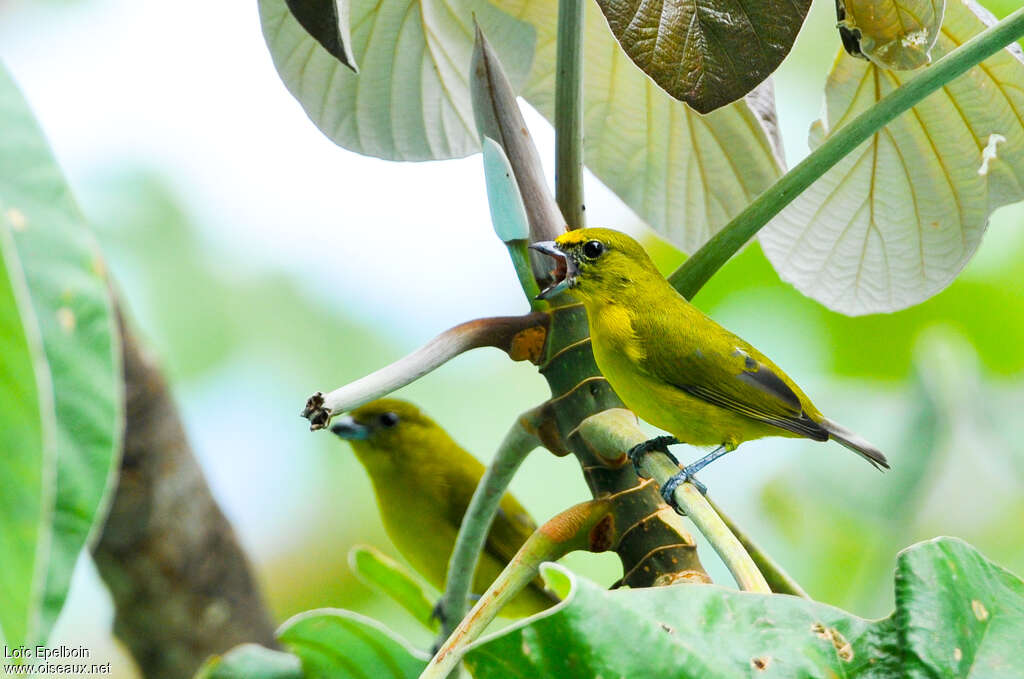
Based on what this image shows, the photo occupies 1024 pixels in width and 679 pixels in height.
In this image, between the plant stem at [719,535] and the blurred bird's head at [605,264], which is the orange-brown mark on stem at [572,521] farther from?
the blurred bird's head at [605,264]

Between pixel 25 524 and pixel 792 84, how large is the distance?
2.36 m

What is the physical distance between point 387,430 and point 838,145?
1376 millimetres

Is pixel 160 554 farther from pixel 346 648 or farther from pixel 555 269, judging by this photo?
pixel 555 269

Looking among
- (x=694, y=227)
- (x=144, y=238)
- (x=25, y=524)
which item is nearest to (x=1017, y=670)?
(x=25, y=524)

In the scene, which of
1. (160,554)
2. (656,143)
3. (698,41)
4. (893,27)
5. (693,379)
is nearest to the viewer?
(698,41)

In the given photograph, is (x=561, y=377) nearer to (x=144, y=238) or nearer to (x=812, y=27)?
(x=812, y=27)

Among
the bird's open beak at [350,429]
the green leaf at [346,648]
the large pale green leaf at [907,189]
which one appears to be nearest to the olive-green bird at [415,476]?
the bird's open beak at [350,429]

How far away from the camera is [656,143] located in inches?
51.8

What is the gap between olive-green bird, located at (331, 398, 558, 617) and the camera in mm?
1987

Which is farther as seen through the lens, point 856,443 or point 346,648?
point 856,443

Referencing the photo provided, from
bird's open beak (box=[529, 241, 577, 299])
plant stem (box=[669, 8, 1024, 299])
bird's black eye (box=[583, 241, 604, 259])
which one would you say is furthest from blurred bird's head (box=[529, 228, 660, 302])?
plant stem (box=[669, 8, 1024, 299])

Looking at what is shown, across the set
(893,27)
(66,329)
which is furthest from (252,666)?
(893,27)

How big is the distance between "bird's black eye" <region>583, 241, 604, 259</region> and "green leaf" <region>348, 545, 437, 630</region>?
1.52 feet

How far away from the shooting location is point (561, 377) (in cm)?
94
